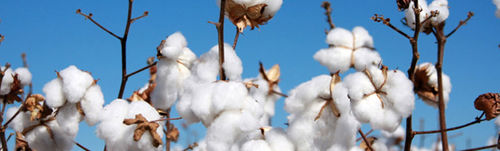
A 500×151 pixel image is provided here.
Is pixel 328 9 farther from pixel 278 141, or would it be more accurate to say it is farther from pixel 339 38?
pixel 278 141

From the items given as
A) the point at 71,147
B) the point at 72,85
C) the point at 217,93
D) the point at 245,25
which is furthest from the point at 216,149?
the point at 71,147

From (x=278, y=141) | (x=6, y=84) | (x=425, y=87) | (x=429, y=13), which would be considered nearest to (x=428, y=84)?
(x=425, y=87)

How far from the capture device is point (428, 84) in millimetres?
1972

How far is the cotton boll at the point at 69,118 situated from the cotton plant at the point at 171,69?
277 mm

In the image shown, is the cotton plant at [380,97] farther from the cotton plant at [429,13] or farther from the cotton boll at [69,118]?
the cotton boll at [69,118]

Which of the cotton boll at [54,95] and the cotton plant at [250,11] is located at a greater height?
the cotton plant at [250,11]

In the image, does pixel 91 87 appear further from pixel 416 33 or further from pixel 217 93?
pixel 416 33

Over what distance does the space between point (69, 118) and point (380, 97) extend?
39.8 inches

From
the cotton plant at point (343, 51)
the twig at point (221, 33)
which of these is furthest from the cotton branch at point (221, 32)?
the cotton plant at point (343, 51)

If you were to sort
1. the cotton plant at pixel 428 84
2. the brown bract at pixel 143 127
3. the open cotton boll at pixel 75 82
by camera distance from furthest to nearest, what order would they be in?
the cotton plant at pixel 428 84, the open cotton boll at pixel 75 82, the brown bract at pixel 143 127

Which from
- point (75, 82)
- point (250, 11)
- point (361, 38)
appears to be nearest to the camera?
point (250, 11)

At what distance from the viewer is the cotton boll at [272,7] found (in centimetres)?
154

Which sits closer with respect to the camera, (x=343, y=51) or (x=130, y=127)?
(x=130, y=127)

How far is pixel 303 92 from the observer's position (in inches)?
50.1
